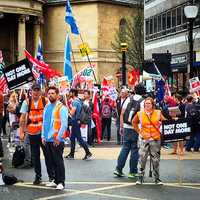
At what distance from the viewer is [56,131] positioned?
11695 millimetres

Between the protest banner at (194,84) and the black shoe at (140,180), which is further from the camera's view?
the protest banner at (194,84)

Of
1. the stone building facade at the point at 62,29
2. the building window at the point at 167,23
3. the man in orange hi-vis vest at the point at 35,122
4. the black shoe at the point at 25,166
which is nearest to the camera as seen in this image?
the man in orange hi-vis vest at the point at 35,122

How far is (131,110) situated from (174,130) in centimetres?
96

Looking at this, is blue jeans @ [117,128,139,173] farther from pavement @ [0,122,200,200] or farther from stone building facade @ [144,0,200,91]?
stone building facade @ [144,0,200,91]

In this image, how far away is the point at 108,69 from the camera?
74750 millimetres

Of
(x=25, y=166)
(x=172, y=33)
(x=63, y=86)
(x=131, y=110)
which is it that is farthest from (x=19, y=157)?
(x=172, y=33)

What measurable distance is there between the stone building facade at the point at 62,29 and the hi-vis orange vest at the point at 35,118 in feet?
193

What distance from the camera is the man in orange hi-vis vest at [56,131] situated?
11.6 metres

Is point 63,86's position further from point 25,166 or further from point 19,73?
point 19,73

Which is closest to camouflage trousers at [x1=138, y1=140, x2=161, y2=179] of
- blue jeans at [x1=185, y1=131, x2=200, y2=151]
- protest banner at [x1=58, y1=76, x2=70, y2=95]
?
blue jeans at [x1=185, y1=131, x2=200, y2=151]

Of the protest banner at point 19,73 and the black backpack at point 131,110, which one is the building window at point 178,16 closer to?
the protest banner at point 19,73

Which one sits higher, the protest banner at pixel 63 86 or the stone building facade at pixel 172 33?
the stone building facade at pixel 172 33

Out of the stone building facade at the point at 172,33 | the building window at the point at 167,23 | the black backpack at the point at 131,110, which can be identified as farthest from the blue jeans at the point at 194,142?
the building window at the point at 167,23

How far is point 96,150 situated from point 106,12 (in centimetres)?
5594
